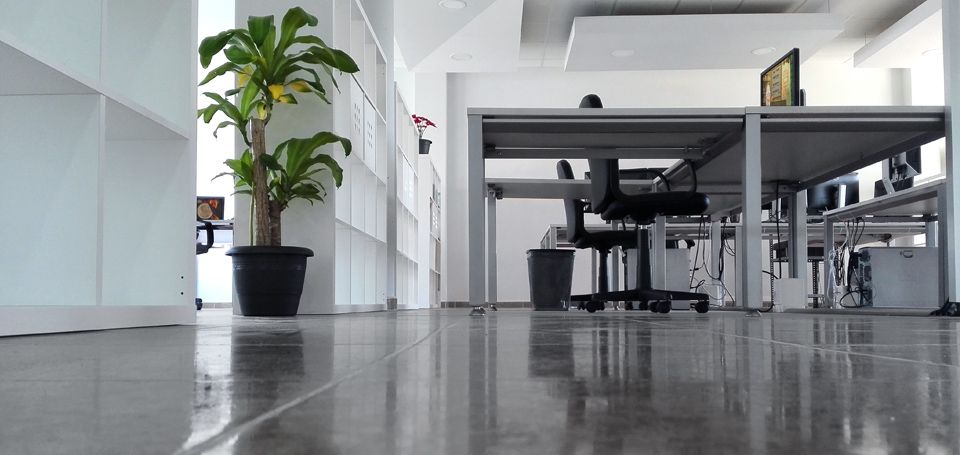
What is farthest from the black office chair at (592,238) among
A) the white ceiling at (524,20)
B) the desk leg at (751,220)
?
the white ceiling at (524,20)

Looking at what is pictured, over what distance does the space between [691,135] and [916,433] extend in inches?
116

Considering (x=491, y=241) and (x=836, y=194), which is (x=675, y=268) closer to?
(x=491, y=241)

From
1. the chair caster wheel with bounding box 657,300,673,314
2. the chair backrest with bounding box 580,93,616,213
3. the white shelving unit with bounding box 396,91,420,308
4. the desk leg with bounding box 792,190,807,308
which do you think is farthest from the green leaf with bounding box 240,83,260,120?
the desk leg with bounding box 792,190,807,308

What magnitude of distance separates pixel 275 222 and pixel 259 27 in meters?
0.73

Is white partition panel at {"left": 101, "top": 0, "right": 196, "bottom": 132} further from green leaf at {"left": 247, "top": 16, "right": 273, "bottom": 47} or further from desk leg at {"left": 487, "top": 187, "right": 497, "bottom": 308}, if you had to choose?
desk leg at {"left": 487, "top": 187, "right": 497, "bottom": 308}

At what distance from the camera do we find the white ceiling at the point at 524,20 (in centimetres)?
705

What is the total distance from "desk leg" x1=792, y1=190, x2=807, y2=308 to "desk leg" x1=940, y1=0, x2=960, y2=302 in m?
1.01

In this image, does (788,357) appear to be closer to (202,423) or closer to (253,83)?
(202,423)

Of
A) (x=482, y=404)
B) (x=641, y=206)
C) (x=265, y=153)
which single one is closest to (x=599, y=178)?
(x=641, y=206)

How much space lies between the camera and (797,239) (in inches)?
160

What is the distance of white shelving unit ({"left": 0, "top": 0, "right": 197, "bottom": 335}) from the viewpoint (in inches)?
59.8

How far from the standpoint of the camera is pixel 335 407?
14.8 inches

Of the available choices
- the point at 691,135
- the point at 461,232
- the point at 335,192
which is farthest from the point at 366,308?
the point at 461,232

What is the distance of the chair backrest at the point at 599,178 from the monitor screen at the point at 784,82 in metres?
0.73
